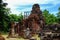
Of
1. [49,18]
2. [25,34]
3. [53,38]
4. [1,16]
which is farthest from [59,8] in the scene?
[53,38]

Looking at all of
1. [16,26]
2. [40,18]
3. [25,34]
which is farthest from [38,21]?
[25,34]

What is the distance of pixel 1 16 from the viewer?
25.3 m

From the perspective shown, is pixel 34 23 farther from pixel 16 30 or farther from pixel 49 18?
pixel 49 18

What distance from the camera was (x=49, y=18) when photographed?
77.6 meters

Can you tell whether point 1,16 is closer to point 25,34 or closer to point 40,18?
point 25,34

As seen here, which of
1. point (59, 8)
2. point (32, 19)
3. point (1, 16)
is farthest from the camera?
point (59, 8)

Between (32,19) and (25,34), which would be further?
(32,19)

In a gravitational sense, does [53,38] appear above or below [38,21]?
above

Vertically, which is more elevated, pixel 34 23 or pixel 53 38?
pixel 53 38

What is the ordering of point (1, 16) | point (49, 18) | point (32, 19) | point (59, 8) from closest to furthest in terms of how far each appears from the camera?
1. point (1, 16)
2. point (32, 19)
3. point (59, 8)
4. point (49, 18)

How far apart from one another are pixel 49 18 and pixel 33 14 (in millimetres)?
27617

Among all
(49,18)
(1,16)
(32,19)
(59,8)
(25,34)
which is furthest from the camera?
(49,18)

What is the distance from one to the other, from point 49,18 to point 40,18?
26738mm

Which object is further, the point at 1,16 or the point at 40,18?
the point at 40,18
